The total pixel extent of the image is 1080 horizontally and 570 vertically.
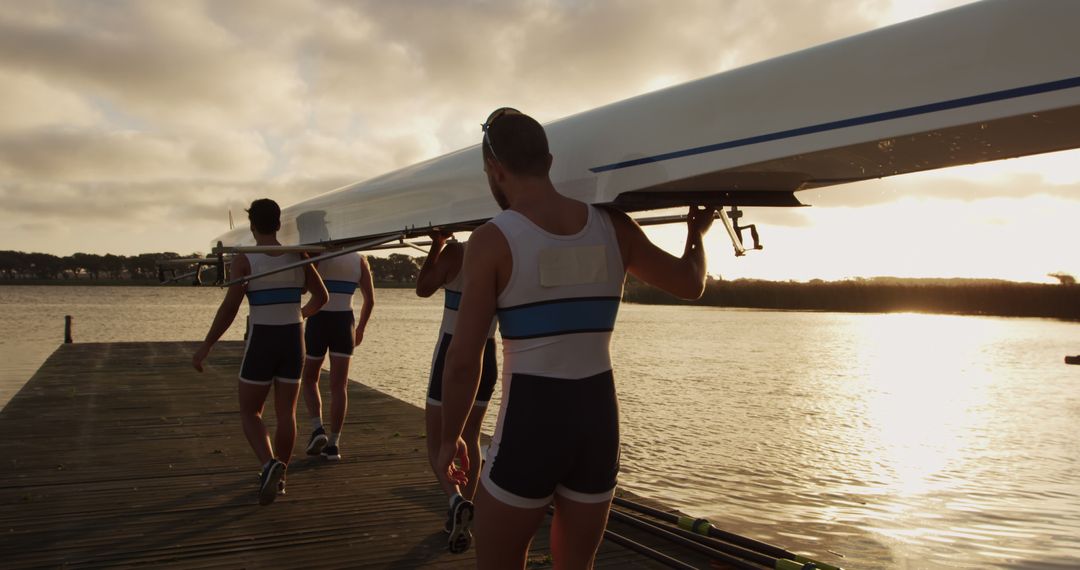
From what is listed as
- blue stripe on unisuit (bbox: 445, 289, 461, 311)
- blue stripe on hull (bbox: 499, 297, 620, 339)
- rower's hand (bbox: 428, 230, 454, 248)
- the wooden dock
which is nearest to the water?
the wooden dock

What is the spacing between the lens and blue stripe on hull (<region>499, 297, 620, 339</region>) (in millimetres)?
2127

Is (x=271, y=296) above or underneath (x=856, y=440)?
above

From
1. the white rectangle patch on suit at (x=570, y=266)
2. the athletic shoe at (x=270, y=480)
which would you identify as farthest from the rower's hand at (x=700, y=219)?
the athletic shoe at (x=270, y=480)

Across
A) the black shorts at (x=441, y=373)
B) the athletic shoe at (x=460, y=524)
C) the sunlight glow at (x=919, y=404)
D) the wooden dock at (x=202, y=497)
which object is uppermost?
the black shorts at (x=441, y=373)

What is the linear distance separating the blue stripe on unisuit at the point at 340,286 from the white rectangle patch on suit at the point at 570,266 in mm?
4297

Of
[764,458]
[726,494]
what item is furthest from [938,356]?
[726,494]

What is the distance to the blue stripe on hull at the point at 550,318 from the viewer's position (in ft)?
6.98

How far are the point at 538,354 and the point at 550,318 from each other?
0.33 ft

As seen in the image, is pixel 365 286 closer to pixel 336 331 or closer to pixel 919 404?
pixel 336 331

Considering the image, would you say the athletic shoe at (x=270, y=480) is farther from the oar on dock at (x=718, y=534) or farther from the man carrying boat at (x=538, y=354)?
the man carrying boat at (x=538, y=354)

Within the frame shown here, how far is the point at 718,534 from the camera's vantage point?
14.1 feet

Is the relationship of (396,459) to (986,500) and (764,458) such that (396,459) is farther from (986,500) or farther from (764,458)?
(986,500)

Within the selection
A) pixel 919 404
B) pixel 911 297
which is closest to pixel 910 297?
pixel 911 297

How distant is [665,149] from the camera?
8.75 ft
